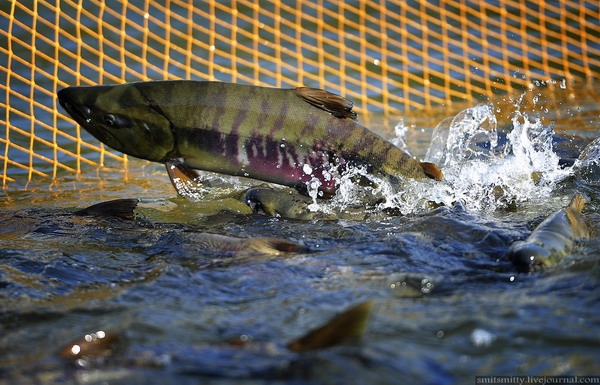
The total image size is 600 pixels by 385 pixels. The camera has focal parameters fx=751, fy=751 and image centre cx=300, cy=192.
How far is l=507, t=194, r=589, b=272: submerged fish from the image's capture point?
10.9 ft

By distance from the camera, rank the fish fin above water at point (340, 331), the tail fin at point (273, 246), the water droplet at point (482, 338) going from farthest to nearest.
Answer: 1. the tail fin at point (273, 246)
2. the water droplet at point (482, 338)
3. the fish fin above water at point (340, 331)

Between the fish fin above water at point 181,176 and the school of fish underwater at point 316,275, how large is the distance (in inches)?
0.5

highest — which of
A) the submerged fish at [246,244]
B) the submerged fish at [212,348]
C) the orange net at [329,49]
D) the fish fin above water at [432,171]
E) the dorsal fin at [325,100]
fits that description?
the orange net at [329,49]

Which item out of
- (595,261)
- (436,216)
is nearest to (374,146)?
(436,216)

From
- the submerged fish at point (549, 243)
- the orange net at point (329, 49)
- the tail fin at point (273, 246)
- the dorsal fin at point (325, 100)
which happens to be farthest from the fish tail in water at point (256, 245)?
the orange net at point (329, 49)

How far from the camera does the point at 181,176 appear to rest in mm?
4586

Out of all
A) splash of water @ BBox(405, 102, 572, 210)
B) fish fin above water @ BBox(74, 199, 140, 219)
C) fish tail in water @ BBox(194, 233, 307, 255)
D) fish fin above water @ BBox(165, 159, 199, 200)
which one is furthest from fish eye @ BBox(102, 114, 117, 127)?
splash of water @ BBox(405, 102, 572, 210)

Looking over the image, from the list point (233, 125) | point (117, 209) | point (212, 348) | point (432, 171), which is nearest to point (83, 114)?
point (117, 209)

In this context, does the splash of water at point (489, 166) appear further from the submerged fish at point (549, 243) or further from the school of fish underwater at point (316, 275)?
the submerged fish at point (549, 243)

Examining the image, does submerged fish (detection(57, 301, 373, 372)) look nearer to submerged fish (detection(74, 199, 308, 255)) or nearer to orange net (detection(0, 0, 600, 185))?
submerged fish (detection(74, 199, 308, 255))

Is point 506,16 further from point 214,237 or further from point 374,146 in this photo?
point 214,237

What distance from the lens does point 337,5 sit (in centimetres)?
1127

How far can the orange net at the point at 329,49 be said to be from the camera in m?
9.05

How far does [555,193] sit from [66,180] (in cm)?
406
